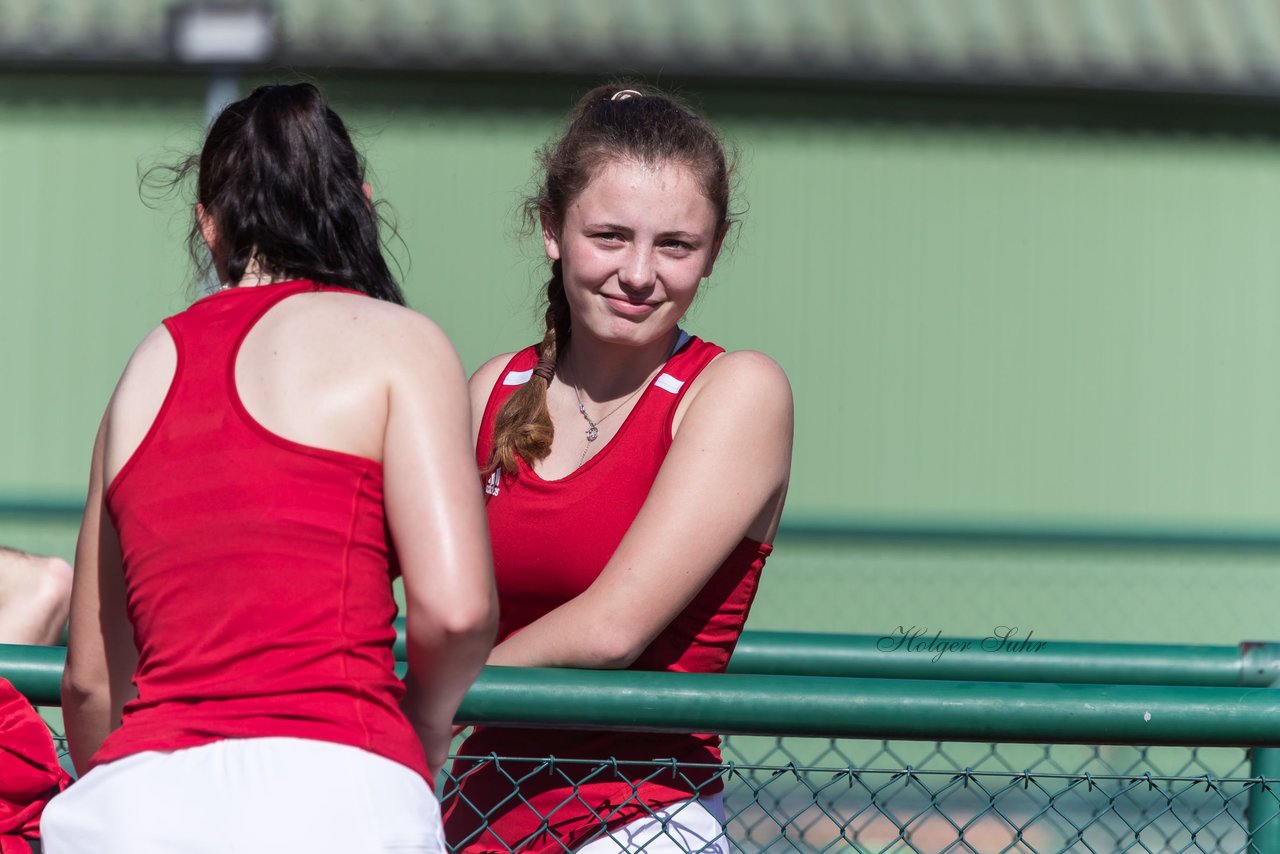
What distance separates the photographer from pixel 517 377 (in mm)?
2195

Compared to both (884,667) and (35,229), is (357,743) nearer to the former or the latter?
(884,667)

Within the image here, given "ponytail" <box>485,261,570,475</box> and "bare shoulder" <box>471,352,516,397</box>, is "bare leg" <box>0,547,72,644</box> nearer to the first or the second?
"bare shoulder" <box>471,352,516,397</box>

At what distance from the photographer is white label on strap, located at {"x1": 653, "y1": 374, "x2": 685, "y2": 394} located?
6.42 feet

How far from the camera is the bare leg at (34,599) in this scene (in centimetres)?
316

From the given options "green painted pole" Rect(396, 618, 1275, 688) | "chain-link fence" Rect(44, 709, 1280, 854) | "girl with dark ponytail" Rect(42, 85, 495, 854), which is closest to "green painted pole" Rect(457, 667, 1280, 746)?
"girl with dark ponytail" Rect(42, 85, 495, 854)

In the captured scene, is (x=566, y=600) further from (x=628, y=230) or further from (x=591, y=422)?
(x=628, y=230)

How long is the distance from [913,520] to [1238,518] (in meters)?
1.89

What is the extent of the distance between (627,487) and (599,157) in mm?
519

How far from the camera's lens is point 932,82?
706 centimetres

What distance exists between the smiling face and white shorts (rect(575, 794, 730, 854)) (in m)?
0.69

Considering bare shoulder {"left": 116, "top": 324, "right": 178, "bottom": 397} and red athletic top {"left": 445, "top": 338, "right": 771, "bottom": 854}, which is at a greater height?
bare shoulder {"left": 116, "top": 324, "right": 178, "bottom": 397}

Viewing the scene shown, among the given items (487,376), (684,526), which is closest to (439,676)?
(684,526)

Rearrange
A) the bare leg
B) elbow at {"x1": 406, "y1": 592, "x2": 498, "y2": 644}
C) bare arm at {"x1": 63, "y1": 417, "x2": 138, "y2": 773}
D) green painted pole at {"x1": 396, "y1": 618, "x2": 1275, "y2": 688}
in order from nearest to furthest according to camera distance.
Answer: elbow at {"x1": 406, "y1": 592, "x2": 498, "y2": 644} < bare arm at {"x1": 63, "y1": 417, "x2": 138, "y2": 773} < green painted pole at {"x1": 396, "y1": 618, "x2": 1275, "y2": 688} < the bare leg

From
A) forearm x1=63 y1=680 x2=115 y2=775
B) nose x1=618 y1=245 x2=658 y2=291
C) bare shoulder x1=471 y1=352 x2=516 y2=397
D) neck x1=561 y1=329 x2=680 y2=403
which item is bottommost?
forearm x1=63 y1=680 x2=115 y2=775
